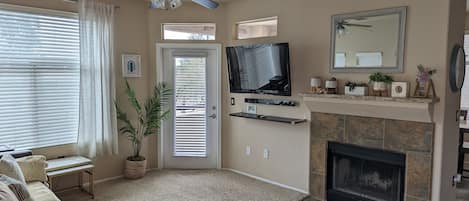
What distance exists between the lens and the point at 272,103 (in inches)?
176

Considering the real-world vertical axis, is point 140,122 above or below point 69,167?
above

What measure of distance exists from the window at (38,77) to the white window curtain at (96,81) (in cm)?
13

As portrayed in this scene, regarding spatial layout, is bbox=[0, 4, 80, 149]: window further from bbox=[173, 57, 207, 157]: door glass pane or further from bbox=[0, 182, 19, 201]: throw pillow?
bbox=[0, 182, 19, 201]: throw pillow

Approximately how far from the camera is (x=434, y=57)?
3.11 meters

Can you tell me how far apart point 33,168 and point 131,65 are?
2.00 meters

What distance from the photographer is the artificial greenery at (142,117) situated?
469 centimetres

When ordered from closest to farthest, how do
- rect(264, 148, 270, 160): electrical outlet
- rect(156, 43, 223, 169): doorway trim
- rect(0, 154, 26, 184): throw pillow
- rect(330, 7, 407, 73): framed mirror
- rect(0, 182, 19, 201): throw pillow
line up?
rect(0, 182, 19, 201): throw pillow → rect(0, 154, 26, 184): throw pillow → rect(330, 7, 407, 73): framed mirror → rect(264, 148, 270, 160): electrical outlet → rect(156, 43, 223, 169): doorway trim

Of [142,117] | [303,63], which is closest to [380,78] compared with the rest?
[303,63]

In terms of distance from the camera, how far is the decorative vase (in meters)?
4.70

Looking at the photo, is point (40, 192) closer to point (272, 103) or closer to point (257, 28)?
point (272, 103)

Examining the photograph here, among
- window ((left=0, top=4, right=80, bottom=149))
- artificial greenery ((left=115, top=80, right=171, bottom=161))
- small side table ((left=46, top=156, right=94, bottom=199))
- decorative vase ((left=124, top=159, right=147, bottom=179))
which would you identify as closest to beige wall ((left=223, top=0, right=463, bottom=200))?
artificial greenery ((left=115, top=80, right=171, bottom=161))

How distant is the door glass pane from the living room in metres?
0.08

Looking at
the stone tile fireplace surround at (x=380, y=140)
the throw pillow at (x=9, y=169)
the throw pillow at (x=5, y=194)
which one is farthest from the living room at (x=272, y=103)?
the throw pillow at (x=5, y=194)

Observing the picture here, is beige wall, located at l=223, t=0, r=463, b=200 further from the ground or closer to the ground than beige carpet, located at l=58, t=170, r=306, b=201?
further from the ground
